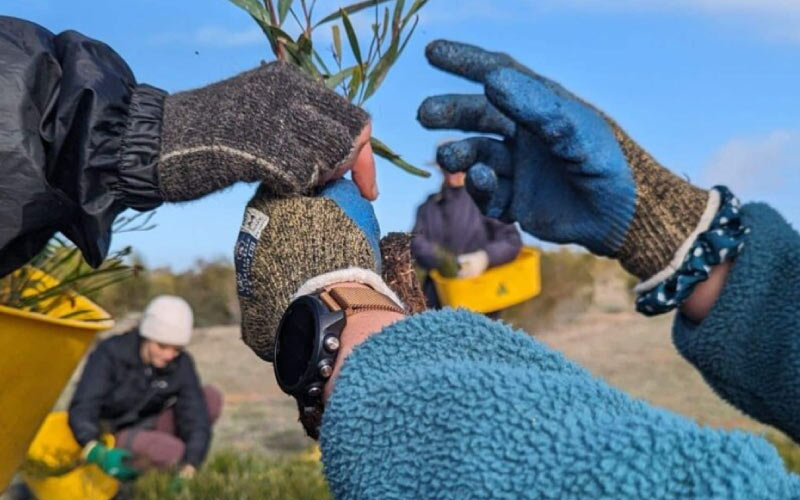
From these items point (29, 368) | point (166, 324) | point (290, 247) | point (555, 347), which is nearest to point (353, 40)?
point (290, 247)

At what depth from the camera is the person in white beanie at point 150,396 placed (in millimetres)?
4348

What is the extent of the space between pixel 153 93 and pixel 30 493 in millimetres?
3387

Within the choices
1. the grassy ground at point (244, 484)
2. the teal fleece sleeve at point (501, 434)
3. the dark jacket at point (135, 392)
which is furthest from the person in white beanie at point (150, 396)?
the teal fleece sleeve at point (501, 434)

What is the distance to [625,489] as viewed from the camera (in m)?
0.62

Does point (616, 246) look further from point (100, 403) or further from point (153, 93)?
point (100, 403)

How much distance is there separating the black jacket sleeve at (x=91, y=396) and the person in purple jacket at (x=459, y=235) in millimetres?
1632

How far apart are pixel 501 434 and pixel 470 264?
15.4ft

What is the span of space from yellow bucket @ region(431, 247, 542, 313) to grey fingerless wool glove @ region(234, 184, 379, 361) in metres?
3.89

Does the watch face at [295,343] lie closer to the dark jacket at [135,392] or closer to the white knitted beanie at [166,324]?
the dark jacket at [135,392]

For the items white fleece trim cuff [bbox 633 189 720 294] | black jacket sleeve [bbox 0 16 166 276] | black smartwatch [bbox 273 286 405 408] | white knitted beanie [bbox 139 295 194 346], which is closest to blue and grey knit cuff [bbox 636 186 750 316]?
white fleece trim cuff [bbox 633 189 720 294]

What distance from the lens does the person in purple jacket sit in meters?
5.32

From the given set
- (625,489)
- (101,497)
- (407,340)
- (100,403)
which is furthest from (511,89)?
(100,403)

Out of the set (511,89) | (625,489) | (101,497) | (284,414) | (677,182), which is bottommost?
(284,414)

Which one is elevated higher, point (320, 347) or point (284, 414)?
point (320, 347)
